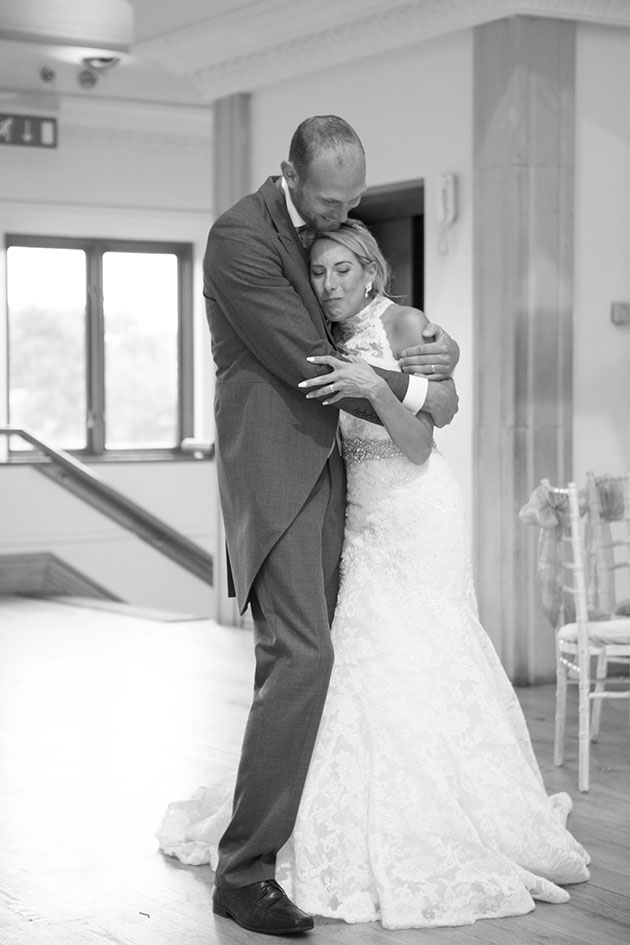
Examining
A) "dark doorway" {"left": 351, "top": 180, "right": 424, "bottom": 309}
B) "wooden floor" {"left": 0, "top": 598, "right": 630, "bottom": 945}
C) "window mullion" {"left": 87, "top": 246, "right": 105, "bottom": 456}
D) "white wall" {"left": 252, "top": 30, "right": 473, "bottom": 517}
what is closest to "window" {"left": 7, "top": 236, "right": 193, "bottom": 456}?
"window mullion" {"left": 87, "top": 246, "right": 105, "bottom": 456}

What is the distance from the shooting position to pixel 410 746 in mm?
3246

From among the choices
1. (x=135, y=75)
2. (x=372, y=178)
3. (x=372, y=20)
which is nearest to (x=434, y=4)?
(x=372, y=20)

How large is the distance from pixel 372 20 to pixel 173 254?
5051 mm

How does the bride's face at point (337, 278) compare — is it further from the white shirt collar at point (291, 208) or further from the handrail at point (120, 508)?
the handrail at point (120, 508)

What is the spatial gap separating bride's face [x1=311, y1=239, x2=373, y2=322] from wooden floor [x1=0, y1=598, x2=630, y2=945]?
1350 millimetres

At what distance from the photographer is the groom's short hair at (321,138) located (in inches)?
116

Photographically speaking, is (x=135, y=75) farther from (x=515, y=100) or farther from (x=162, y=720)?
(x=162, y=720)

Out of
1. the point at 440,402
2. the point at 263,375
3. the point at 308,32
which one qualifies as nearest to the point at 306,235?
the point at 263,375

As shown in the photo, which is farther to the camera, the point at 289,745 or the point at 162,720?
the point at 162,720

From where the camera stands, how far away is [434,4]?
6.09 meters

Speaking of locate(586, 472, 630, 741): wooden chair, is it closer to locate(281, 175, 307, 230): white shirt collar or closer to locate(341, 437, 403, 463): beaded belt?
locate(341, 437, 403, 463): beaded belt

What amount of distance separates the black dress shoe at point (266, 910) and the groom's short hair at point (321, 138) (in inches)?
60.0

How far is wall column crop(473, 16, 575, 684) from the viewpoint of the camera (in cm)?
591

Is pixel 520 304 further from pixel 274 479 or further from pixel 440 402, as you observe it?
pixel 274 479
